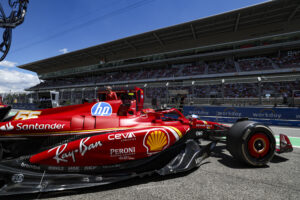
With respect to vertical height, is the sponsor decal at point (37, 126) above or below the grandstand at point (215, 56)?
below

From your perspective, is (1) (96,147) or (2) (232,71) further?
(2) (232,71)

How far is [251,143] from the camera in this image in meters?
2.60

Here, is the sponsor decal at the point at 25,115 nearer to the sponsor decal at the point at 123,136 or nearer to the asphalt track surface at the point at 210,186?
the asphalt track surface at the point at 210,186

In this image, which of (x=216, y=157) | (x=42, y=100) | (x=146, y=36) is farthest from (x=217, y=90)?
(x=42, y=100)

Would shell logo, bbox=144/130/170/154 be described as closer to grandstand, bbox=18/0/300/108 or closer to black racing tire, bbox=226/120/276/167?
black racing tire, bbox=226/120/276/167

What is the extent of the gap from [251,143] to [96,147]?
2.43 metres

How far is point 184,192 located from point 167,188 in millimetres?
216

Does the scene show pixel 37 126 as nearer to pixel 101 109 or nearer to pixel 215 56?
pixel 101 109

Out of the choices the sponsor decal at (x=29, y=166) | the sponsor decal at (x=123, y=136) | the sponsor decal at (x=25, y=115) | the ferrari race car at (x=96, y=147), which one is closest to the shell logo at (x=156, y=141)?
the ferrari race car at (x=96, y=147)

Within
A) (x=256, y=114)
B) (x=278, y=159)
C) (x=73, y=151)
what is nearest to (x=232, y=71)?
(x=256, y=114)

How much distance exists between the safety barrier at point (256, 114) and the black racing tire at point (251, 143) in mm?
5745

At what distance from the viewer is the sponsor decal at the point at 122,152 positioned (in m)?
2.12

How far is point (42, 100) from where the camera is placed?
19812 mm

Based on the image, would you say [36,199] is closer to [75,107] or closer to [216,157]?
[75,107]
